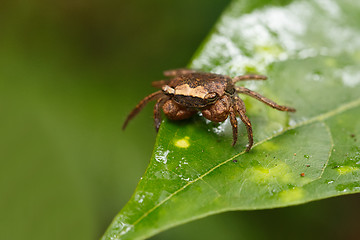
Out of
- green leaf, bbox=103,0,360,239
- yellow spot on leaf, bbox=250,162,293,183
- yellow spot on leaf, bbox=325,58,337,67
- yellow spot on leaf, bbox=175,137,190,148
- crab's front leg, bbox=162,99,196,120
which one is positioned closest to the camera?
green leaf, bbox=103,0,360,239

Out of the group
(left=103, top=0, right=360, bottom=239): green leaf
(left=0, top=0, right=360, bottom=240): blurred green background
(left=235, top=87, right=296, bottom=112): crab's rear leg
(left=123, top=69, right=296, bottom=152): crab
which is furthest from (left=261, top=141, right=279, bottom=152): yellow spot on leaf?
(left=0, top=0, right=360, bottom=240): blurred green background

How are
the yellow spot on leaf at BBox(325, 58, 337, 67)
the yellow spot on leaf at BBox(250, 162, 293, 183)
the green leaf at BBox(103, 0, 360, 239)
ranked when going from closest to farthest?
the green leaf at BBox(103, 0, 360, 239)
the yellow spot on leaf at BBox(250, 162, 293, 183)
the yellow spot on leaf at BBox(325, 58, 337, 67)

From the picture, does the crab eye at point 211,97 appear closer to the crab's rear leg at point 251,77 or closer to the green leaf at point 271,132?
the green leaf at point 271,132

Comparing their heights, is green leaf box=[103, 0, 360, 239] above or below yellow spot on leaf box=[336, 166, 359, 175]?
above

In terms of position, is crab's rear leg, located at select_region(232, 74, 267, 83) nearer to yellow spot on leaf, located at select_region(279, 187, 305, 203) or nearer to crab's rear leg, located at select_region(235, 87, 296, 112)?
crab's rear leg, located at select_region(235, 87, 296, 112)

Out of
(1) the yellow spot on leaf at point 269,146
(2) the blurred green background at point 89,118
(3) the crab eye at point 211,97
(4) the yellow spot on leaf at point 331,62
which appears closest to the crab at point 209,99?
(3) the crab eye at point 211,97

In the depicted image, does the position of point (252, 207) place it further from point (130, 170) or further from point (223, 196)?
point (130, 170)

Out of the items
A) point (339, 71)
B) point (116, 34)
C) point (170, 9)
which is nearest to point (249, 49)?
point (339, 71)
